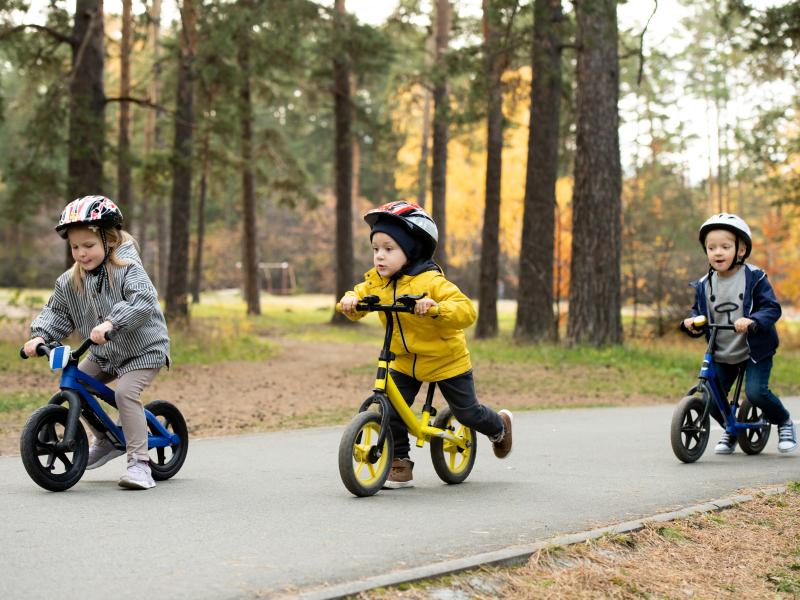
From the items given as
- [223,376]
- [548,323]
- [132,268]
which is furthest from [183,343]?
[132,268]

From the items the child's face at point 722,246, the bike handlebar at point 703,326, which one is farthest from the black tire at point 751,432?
the child's face at point 722,246

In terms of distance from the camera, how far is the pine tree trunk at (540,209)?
22.6m

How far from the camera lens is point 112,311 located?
6965 millimetres

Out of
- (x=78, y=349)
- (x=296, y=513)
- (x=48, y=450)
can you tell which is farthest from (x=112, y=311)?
(x=296, y=513)

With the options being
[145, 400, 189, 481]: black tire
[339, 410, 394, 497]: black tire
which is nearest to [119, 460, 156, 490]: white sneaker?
[145, 400, 189, 481]: black tire

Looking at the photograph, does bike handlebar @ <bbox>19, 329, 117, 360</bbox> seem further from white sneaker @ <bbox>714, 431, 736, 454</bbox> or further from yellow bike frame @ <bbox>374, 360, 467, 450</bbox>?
white sneaker @ <bbox>714, 431, 736, 454</bbox>

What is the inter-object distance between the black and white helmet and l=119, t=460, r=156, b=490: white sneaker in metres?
2.14

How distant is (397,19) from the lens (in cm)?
3225

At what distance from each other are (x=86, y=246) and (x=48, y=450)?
130 centimetres

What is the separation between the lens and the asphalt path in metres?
4.93

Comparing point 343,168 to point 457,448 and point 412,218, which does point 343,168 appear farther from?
point 412,218

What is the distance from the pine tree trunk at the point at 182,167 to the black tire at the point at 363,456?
646 inches

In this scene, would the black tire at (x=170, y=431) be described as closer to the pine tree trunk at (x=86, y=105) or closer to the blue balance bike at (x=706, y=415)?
the blue balance bike at (x=706, y=415)

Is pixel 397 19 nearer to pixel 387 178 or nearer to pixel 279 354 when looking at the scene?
pixel 279 354
